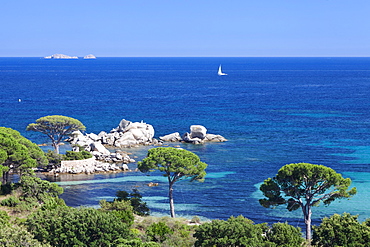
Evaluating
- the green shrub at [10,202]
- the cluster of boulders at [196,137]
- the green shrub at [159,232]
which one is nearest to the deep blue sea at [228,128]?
the cluster of boulders at [196,137]

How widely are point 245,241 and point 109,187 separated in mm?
28197

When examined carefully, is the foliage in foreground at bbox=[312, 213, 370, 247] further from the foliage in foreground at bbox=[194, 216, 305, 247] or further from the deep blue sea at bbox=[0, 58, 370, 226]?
the deep blue sea at bbox=[0, 58, 370, 226]

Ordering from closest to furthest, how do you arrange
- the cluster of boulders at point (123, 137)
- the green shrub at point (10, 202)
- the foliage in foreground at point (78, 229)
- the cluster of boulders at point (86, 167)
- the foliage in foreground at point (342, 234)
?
the foliage in foreground at point (78, 229)
the foliage in foreground at point (342, 234)
the green shrub at point (10, 202)
the cluster of boulders at point (86, 167)
the cluster of boulders at point (123, 137)

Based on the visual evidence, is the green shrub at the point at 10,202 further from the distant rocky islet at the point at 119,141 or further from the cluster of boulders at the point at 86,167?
the distant rocky islet at the point at 119,141

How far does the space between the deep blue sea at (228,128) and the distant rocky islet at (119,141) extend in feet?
7.78

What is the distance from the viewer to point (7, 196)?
4119 cm

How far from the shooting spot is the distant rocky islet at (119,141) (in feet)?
206

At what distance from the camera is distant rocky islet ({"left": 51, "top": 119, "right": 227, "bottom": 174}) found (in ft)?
206

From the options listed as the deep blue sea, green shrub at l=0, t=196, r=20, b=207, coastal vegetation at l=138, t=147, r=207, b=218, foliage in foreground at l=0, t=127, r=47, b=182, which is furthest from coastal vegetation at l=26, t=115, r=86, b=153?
coastal vegetation at l=138, t=147, r=207, b=218

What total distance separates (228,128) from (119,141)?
23.7 metres

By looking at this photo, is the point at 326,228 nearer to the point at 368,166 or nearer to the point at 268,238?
the point at 268,238

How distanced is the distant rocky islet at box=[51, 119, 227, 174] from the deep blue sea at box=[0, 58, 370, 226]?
2371 mm

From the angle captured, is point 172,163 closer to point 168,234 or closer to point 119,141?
point 168,234

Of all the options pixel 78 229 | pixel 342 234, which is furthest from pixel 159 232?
pixel 342 234
